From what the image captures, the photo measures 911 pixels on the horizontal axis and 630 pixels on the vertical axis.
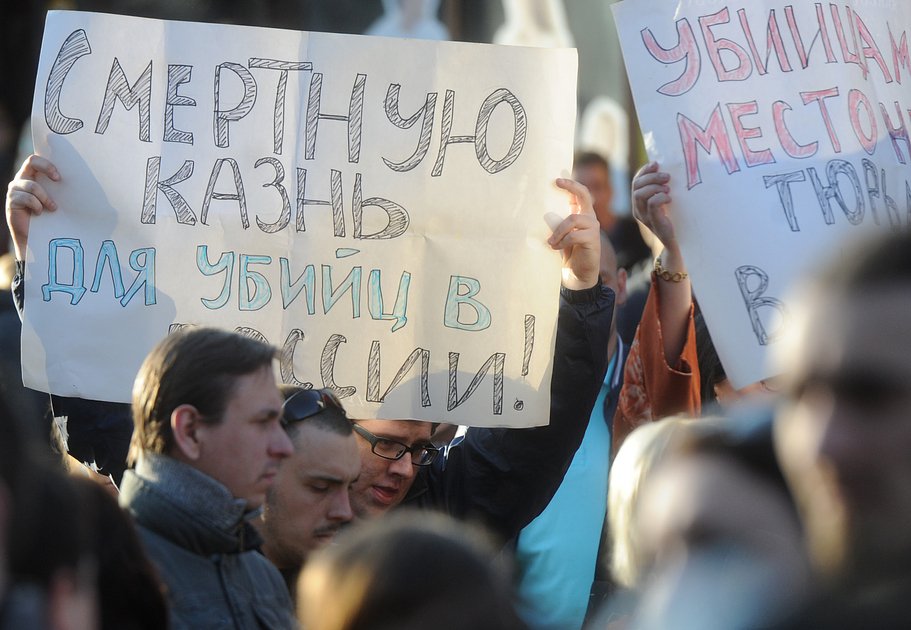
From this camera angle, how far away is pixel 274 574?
2.51 m

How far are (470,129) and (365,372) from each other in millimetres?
635

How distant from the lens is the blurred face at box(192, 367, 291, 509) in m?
2.39

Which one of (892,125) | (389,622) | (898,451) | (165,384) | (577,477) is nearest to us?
(898,451)

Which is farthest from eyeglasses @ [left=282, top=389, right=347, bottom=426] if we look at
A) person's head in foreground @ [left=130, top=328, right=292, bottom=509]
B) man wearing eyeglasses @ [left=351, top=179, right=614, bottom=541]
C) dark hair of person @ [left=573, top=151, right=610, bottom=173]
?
dark hair of person @ [left=573, top=151, right=610, bottom=173]

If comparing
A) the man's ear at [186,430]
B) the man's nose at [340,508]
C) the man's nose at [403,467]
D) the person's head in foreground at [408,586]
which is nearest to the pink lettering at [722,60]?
the man's nose at [403,467]

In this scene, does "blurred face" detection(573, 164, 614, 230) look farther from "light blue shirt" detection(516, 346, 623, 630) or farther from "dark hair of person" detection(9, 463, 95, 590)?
"dark hair of person" detection(9, 463, 95, 590)

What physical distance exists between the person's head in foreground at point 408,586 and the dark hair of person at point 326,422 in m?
1.32

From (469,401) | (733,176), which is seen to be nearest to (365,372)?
(469,401)

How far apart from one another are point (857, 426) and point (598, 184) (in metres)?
5.06

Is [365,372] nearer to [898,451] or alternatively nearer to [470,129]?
[470,129]

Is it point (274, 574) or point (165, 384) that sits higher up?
point (165, 384)

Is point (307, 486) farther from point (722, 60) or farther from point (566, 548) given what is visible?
point (722, 60)

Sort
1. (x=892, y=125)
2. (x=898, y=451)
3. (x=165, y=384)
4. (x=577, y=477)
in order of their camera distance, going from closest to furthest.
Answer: (x=898, y=451) → (x=165, y=384) → (x=892, y=125) → (x=577, y=477)

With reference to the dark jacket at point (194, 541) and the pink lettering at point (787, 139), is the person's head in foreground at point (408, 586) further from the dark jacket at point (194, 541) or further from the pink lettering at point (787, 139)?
the pink lettering at point (787, 139)
